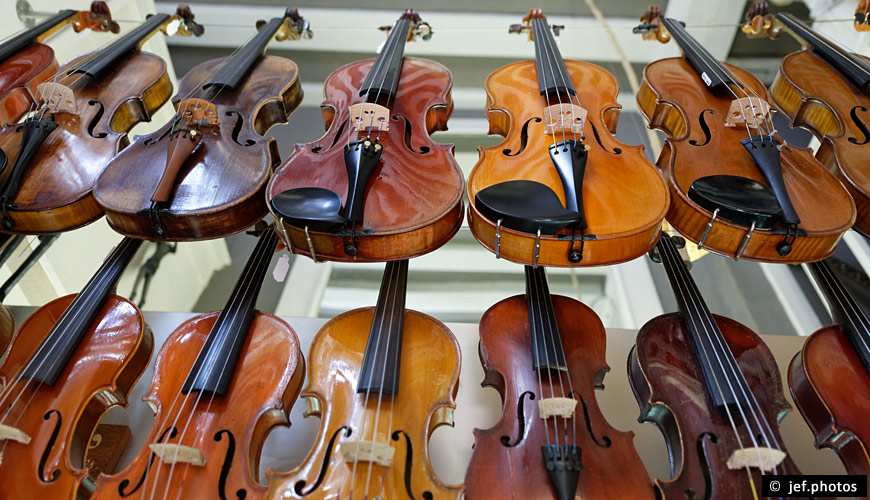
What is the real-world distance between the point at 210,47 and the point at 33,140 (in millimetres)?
1346

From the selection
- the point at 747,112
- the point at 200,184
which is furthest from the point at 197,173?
the point at 747,112

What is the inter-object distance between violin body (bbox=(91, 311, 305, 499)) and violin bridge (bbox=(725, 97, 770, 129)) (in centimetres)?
137

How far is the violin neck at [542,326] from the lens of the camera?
1.15 metres

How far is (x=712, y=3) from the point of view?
8.81 feet

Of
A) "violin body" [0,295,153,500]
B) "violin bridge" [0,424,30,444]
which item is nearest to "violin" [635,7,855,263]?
"violin body" [0,295,153,500]

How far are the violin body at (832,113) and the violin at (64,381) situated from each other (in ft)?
6.07

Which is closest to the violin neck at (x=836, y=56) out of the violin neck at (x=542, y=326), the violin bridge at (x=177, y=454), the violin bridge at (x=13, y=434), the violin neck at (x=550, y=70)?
the violin neck at (x=550, y=70)

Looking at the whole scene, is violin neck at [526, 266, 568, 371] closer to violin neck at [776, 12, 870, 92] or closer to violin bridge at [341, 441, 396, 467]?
violin bridge at [341, 441, 396, 467]

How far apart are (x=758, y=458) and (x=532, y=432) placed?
407 mm

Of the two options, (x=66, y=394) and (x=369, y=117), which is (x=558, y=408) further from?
(x=66, y=394)

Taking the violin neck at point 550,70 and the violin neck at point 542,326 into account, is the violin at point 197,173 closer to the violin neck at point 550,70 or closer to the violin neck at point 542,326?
the violin neck at point 542,326

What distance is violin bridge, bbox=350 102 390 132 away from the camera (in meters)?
1.41

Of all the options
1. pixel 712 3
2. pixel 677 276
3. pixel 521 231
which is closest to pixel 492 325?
pixel 521 231

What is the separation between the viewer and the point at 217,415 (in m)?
1.06
